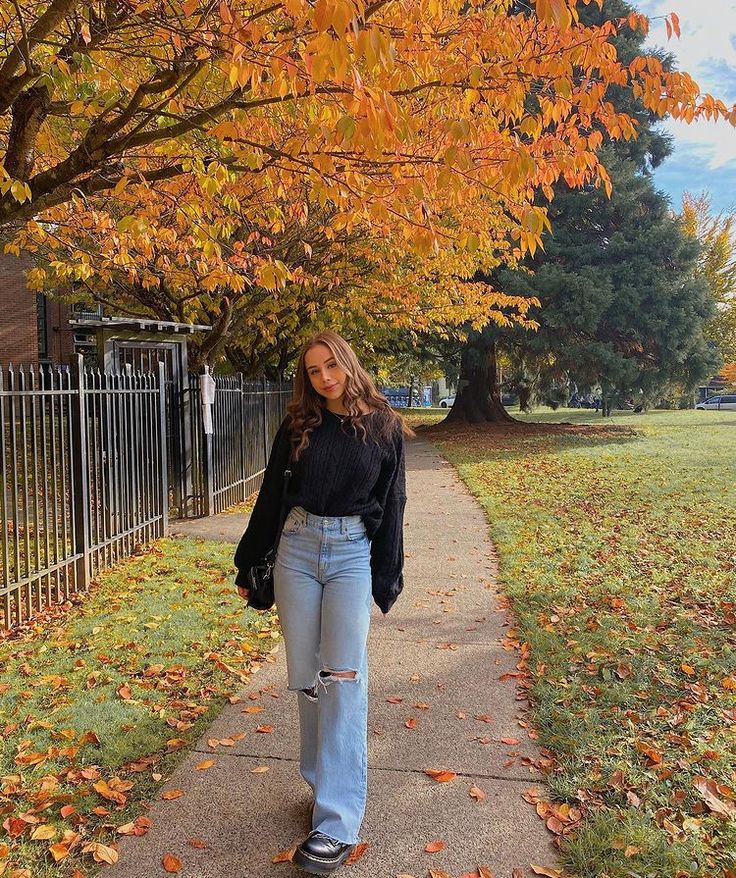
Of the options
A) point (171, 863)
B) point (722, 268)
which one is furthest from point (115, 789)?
point (722, 268)

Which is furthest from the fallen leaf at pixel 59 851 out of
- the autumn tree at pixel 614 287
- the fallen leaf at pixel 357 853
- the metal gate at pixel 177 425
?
the autumn tree at pixel 614 287

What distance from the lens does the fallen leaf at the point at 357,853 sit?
8.75ft

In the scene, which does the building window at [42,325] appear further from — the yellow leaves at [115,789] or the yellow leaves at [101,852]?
the yellow leaves at [101,852]

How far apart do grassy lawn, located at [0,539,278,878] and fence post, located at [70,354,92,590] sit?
0.25 metres

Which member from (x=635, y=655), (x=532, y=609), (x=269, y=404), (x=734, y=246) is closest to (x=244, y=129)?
(x=532, y=609)

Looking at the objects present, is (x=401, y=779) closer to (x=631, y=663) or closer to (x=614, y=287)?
(x=631, y=663)

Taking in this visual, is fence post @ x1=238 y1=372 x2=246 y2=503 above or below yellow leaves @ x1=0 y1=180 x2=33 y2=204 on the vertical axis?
below

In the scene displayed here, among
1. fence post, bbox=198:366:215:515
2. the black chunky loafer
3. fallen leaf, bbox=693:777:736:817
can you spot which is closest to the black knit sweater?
the black chunky loafer

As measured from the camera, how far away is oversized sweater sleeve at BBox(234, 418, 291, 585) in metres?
2.89

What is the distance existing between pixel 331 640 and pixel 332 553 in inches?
13.2

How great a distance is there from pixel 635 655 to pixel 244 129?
5.16 meters

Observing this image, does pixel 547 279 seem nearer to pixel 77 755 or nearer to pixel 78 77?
pixel 78 77

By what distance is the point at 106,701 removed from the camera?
4074 millimetres

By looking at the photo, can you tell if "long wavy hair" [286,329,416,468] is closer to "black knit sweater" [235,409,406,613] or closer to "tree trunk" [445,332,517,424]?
"black knit sweater" [235,409,406,613]
